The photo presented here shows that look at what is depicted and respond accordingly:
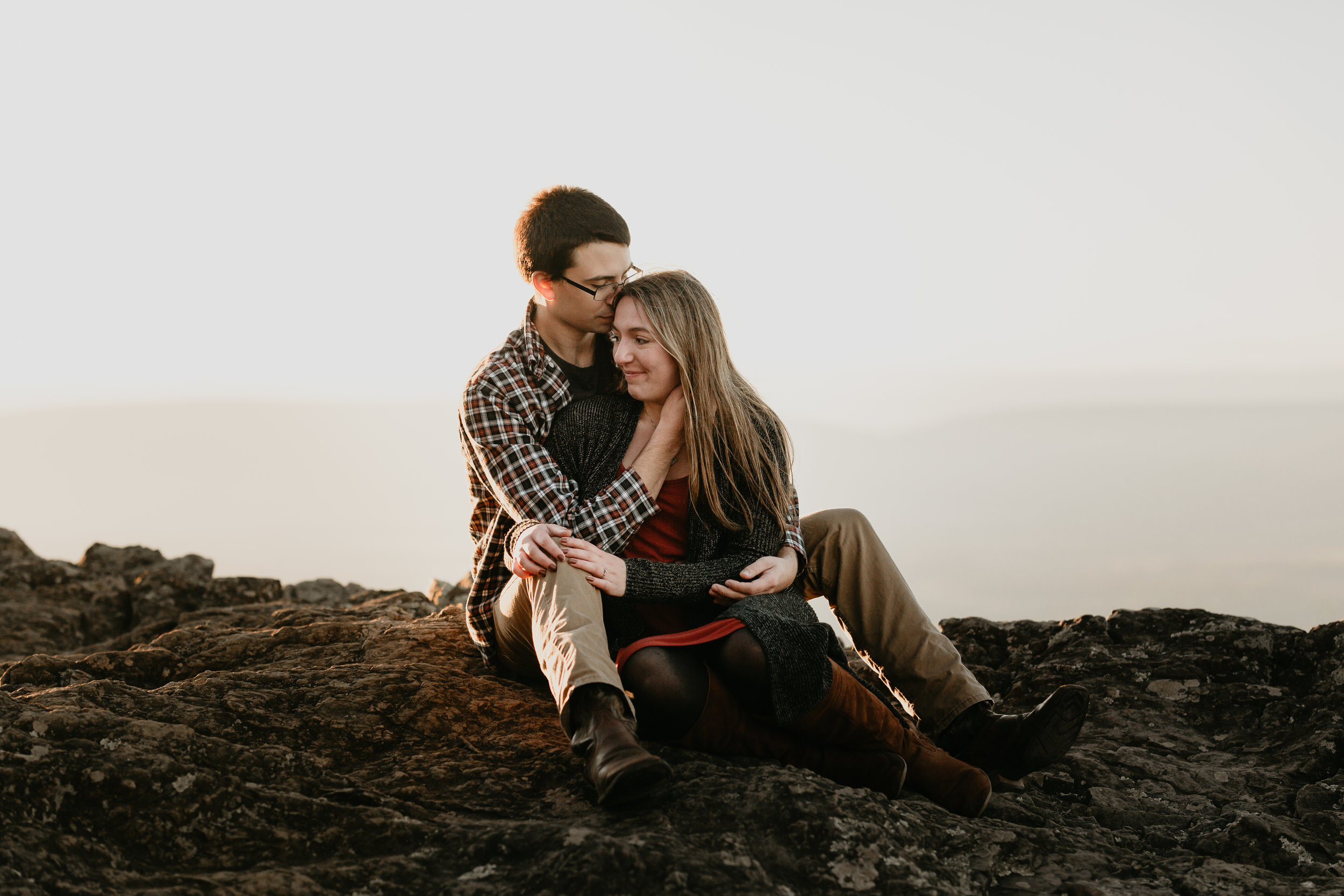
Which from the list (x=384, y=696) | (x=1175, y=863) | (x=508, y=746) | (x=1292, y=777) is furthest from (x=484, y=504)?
(x=1292, y=777)

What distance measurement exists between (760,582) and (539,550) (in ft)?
2.83

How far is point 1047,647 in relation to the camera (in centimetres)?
539

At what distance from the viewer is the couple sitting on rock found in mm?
3373

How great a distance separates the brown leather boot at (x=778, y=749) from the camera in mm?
3383

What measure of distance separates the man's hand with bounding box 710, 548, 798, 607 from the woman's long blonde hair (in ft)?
0.66

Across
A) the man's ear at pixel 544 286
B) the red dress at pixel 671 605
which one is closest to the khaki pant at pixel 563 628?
the red dress at pixel 671 605

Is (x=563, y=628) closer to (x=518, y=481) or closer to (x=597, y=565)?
(x=597, y=565)

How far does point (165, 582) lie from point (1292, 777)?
7.05 metres

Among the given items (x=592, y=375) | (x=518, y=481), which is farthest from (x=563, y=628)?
(x=592, y=375)

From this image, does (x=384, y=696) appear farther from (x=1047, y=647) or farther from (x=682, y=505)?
(x=1047, y=647)

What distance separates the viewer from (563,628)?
334 centimetres

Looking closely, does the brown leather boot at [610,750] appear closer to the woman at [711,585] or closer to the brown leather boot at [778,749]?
the woman at [711,585]

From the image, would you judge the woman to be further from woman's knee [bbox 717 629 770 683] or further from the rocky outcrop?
the rocky outcrop

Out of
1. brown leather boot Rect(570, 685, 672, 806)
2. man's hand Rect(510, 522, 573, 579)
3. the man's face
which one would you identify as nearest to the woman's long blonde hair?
the man's face
